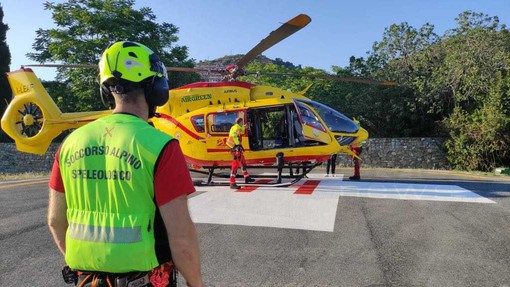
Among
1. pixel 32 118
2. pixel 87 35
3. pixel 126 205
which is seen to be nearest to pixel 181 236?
pixel 126 205

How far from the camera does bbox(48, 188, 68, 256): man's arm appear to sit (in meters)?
1.78

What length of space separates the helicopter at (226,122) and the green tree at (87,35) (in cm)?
1697

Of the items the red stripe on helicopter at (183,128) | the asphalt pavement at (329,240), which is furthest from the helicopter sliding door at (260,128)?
the asphalt pavement at (329,240)

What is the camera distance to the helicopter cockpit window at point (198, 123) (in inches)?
371

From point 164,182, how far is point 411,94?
23173mm

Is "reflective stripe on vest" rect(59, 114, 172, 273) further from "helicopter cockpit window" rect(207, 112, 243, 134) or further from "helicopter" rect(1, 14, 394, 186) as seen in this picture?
"helicopter cockpit window" rect(207, 112, 243, 134)

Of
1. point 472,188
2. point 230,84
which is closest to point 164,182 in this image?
point 230,84

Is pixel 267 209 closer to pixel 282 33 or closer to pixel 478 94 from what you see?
pixel 282 33

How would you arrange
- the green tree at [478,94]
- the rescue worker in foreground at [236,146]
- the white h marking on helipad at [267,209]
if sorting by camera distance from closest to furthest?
1. the white h marking on helipad at [267,209]
2. the rescue worker in foreground at [236,146]
3. the green tree at [478,94]

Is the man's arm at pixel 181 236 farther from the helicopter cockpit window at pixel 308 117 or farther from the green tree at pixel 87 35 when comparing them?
the green tree at pixel 87 35

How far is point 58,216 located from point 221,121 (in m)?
7.64

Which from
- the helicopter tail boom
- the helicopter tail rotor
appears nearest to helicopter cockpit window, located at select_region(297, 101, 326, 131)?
the helicopter tail rotor

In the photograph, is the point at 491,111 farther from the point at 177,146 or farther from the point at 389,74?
the point at 177,146

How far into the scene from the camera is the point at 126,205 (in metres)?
1.55
